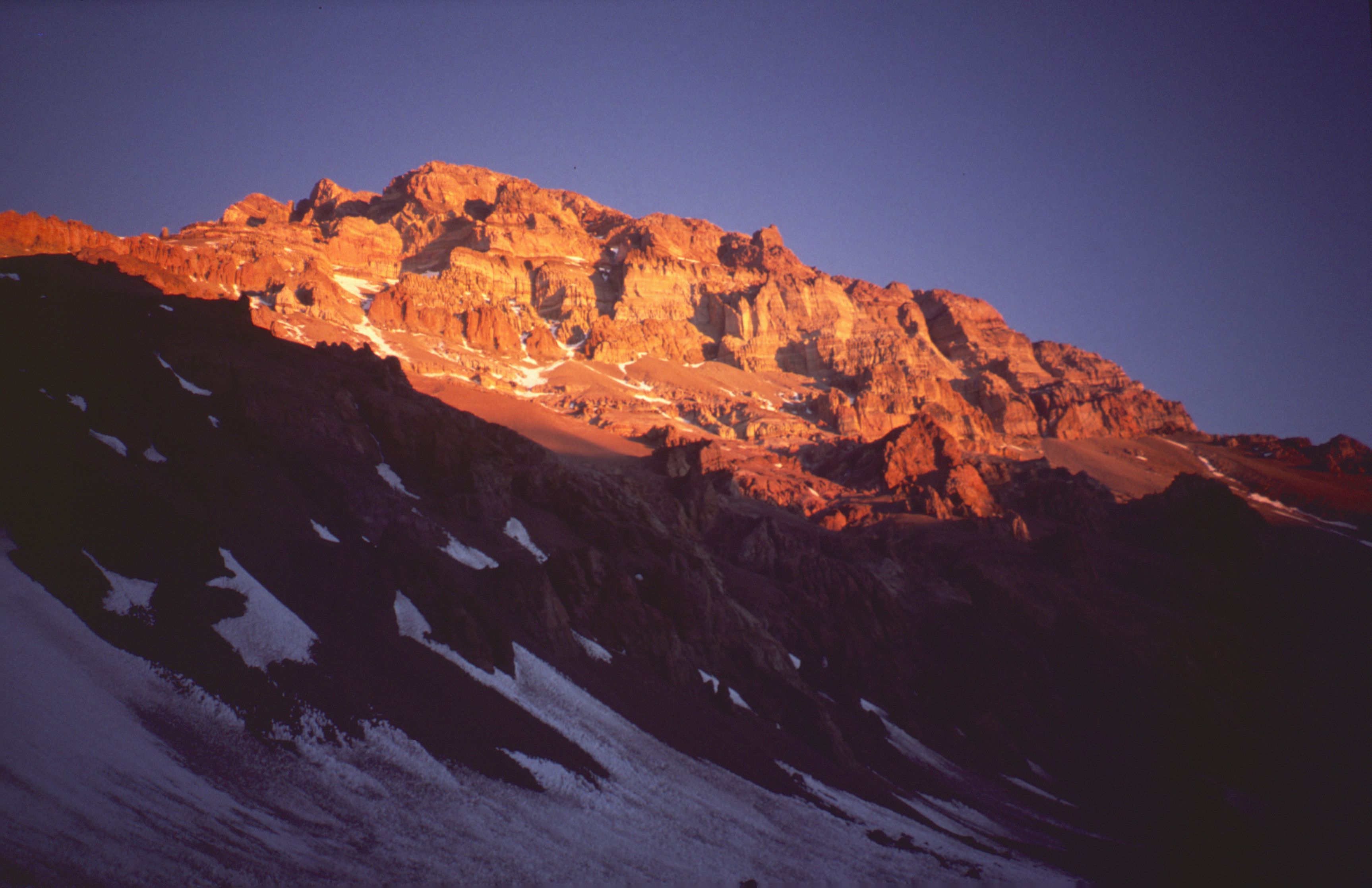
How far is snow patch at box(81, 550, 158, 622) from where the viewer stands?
2134 cm

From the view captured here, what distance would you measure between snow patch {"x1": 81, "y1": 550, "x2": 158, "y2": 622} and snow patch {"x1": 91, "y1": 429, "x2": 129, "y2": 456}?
7.23m

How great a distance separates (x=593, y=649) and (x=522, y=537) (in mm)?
9231

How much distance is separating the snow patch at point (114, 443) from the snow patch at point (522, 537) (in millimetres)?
17958

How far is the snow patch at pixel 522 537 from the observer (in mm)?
42438

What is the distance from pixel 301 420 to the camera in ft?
129

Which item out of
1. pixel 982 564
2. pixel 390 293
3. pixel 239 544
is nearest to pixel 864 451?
pixel 982 564

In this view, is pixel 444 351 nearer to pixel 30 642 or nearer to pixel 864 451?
pixel 864 451

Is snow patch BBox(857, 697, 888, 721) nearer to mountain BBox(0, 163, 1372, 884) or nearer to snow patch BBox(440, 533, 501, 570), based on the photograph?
mountain BBox(0, 163, 1372, 884)

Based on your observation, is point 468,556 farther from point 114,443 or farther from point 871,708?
point 871,708

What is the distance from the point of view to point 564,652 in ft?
115

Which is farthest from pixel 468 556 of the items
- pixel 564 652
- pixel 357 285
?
pixel 357 285

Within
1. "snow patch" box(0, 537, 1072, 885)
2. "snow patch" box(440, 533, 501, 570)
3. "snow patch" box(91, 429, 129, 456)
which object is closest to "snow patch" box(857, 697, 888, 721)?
"snow patch" box(0, 537, 1072, 885)

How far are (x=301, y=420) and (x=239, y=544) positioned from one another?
43.5 feet

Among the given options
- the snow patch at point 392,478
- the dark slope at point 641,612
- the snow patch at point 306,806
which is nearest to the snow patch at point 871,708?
the dark slope at point 641,612
